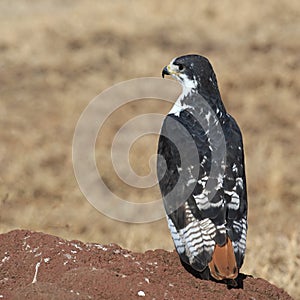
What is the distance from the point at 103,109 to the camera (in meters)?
15.5

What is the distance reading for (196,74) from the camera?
20.2ft

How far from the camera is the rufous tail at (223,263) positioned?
16.1 ft

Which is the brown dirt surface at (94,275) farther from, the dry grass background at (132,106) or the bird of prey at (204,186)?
the dry grass background at (132,106)

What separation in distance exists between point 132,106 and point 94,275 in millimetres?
11184

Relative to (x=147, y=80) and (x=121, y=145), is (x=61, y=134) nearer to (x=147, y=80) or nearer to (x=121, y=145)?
(x=121, y=145)

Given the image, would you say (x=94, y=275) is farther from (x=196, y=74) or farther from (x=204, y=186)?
(x=196, y=74)

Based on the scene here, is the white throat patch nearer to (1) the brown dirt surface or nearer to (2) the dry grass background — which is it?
(1) the brown dirt surface

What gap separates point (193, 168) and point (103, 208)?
21.2 ft

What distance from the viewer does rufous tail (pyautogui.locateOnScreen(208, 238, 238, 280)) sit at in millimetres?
4918

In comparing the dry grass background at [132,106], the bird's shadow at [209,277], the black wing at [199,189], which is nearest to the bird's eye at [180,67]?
the black wing at [199,189]

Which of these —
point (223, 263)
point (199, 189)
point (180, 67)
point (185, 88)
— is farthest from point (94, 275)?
point (180, 67)

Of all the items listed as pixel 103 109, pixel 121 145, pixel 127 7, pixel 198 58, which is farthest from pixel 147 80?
pixel 198 58

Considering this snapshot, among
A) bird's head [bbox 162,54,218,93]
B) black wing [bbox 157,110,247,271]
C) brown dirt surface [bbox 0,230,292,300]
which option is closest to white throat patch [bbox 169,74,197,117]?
bird's head [bbox 162,54,218,93]

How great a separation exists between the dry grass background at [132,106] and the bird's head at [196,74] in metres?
2.05
